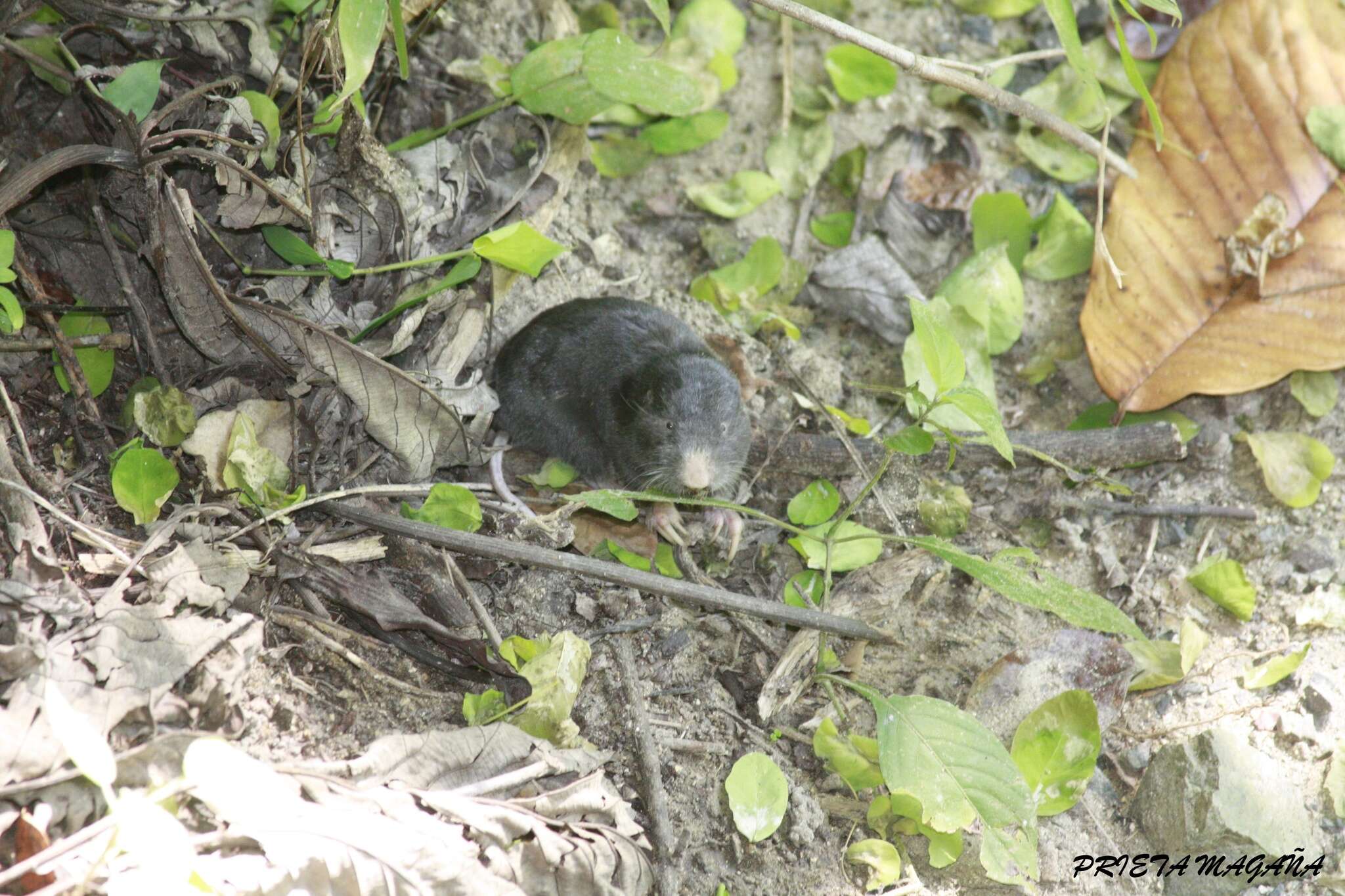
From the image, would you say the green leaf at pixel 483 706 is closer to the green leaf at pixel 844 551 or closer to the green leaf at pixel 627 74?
the green leaf at pixel 844 551

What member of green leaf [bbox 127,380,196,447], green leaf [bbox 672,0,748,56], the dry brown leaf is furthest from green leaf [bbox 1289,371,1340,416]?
green leaf [bbox 127,380,196,447]

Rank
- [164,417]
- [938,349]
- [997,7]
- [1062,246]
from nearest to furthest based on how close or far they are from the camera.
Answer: [938,349] → [164,417] → [1062,246] → [997,7]

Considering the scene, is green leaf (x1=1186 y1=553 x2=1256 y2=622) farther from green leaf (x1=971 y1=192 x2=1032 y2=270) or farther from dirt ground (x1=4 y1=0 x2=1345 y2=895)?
green leaf (x1=971 y1=192 x2=1032 y2=270)

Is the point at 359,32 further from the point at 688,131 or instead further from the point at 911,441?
the point at 688,131

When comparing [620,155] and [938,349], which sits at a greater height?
[938,349]

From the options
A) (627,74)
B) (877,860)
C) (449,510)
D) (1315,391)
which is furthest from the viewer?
(1315,391)

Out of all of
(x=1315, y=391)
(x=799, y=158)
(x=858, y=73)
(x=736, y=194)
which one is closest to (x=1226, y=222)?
→ (x=1315, y=391)
